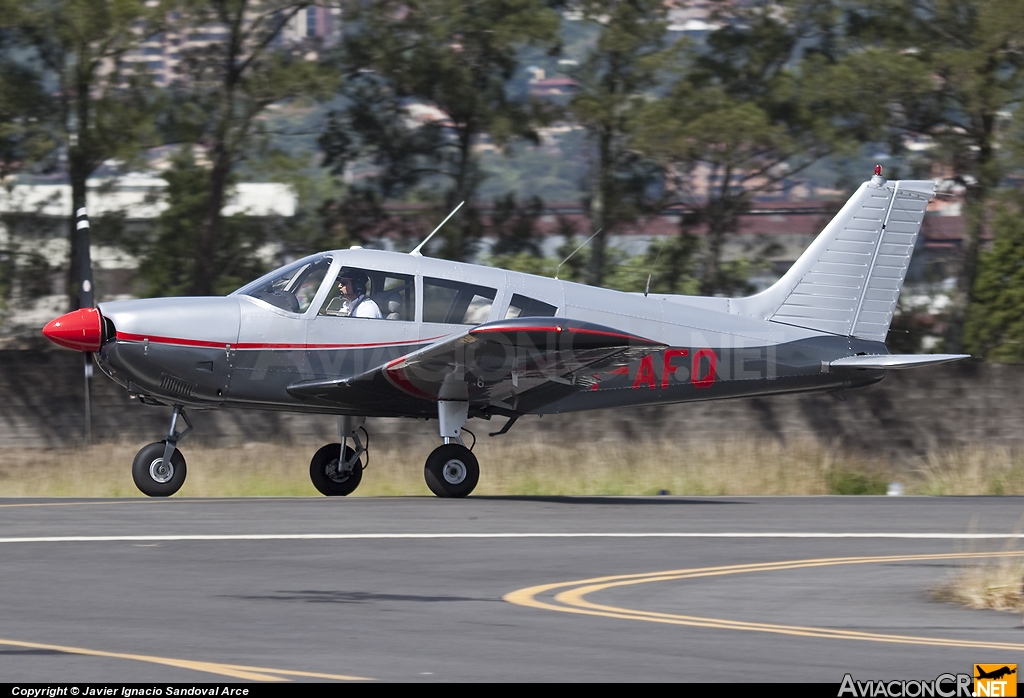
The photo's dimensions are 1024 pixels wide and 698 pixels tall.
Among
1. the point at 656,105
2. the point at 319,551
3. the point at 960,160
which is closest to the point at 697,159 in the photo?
the point at 656,105

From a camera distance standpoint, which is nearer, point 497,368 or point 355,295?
point 497,368

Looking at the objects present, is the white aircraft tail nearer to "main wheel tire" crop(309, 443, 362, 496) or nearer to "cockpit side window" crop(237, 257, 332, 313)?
"main wheel tire" crop(309, 443, 362, 496)

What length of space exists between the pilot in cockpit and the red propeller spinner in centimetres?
220

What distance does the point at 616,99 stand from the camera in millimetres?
21719

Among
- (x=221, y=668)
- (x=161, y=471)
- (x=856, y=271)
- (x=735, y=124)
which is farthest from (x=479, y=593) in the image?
(x=735, y=124)

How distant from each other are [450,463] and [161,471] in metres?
2.71

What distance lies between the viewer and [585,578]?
8.02 m

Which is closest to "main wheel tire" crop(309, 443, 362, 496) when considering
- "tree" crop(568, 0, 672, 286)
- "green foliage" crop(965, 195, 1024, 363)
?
"tree" crop(568, 0, 672, 286)

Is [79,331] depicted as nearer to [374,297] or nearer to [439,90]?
[374,297]

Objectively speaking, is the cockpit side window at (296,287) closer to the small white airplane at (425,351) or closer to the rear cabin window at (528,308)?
the small white airplane at (425,351)

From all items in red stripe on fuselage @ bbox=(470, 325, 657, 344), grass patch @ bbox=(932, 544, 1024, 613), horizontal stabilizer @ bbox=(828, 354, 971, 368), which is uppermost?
red stripe on fuselage @ bbox=(470, 325, 657, 344)

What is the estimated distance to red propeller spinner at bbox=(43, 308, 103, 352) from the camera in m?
12.1

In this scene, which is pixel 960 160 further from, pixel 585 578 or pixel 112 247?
pixel 585 578

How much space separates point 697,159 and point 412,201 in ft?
15.2
